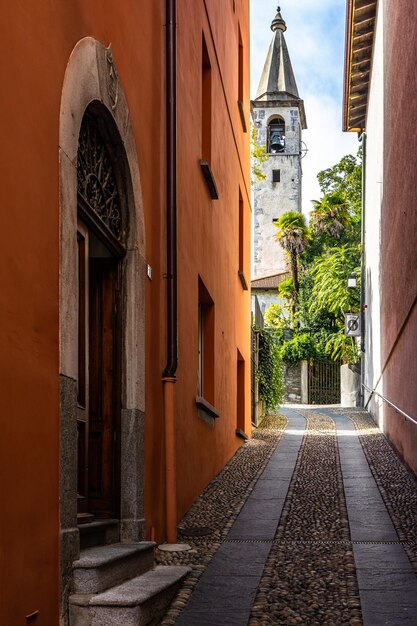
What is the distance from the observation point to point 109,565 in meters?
4.68

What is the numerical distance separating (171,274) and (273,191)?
46654mm

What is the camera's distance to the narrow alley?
5047 millimetres

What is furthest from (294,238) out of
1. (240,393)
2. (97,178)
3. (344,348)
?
(97,178)

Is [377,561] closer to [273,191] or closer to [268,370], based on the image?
[268,370]

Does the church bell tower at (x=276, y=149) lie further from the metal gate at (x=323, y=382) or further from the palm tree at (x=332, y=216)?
the metal gate at (x=323, y=382)

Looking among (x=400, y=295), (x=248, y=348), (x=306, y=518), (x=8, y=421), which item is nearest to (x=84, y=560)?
(x=8, y=421)

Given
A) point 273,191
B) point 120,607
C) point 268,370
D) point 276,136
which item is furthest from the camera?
point 276,136

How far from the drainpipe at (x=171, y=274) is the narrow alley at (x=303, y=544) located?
0.47 metres

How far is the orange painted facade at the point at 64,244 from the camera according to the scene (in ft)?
11.8

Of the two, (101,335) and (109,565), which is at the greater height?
(101,335)

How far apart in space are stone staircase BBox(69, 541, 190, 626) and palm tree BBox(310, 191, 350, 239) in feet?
118

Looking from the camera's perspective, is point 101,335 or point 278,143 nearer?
point 101,335

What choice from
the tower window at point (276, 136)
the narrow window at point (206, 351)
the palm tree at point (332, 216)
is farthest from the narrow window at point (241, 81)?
the tower window at point (276, 136)

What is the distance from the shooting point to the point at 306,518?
25.9ft
